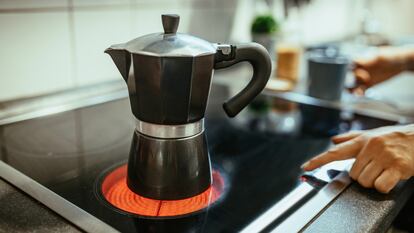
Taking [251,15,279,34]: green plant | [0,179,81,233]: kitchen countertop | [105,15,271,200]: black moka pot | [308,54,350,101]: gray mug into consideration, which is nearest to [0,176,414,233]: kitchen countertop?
[0,179,81,233]: kitchen countertop

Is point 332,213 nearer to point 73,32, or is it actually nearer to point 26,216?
point 26,216

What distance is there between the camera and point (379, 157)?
1.74 ft

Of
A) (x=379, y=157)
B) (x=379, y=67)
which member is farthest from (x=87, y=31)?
(x=379, y=67)

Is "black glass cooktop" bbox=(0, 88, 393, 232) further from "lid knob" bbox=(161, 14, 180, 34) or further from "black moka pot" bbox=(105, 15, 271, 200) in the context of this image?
"lid knob" bbox=(161, 14, 180, 34)

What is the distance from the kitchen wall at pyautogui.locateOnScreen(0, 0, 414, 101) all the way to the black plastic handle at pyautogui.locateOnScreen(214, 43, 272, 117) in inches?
17.9

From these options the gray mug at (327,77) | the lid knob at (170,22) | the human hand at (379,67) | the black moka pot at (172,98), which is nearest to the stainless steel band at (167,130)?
the black moka pot at (172,98)

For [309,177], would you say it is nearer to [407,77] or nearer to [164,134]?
[164,134]

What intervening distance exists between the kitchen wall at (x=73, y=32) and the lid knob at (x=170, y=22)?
0.40 meters

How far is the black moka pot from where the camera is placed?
43 cm

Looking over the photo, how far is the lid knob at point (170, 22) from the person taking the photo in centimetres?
45

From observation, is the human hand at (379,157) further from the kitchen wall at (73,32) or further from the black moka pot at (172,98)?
the kitchen wall at (73,32)

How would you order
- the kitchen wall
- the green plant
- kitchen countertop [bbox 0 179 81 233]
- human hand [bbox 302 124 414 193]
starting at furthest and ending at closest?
the green plant < the kitchen wall < human hand [bbox 302 124 414 193] < kitchen countertop [bbox 0 179 81 233]

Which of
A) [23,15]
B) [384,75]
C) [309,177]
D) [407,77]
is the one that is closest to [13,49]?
[23,15]

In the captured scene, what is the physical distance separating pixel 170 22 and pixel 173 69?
66mm
